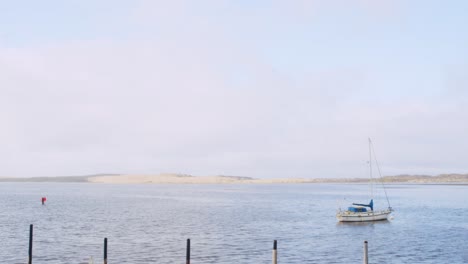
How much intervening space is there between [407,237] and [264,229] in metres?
19.4

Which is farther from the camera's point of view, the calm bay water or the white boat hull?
the white boat hull

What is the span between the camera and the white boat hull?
3474 inches

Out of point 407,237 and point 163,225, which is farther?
point 163,225

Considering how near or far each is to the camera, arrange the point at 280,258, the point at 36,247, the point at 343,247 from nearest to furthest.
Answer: the point at 280,258 → the point at 36,247 → the point at 343,247

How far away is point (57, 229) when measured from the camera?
72250 millimetres

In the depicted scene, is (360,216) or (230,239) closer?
(230,239)

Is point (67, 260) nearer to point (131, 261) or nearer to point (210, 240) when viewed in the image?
point (131, 261)

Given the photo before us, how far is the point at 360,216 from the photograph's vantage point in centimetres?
8950

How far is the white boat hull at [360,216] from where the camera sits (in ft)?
290

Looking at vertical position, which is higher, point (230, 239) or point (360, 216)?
point (360, 216)

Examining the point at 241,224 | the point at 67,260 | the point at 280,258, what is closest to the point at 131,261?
the point at 67,260

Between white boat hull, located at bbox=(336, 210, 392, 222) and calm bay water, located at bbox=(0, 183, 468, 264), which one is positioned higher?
white boat hull, located at bbox=(336, 210, 392, 222)

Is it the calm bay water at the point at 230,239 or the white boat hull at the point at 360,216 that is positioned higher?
the white boat hull at the point at 360,216

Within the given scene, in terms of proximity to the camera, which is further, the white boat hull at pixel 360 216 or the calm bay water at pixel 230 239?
the white boat hull at pixel 360 216
